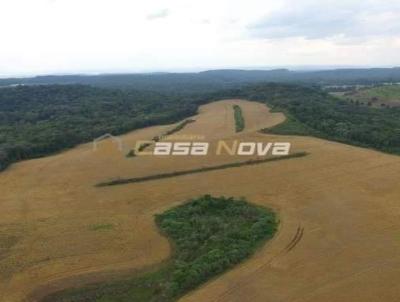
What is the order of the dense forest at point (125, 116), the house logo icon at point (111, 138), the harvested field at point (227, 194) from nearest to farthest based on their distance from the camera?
the harvested field at point (227, 194)
the dense forest at point (125, 116)
the house logo icon at point (111, 138)

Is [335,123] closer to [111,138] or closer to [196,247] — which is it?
[111,138]

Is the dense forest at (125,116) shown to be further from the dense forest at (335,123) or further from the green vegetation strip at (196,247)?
the green vegetation strip at (196,247)

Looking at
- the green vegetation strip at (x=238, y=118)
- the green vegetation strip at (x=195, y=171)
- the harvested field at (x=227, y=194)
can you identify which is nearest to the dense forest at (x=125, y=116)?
the harvested field at (x=227, y=194)

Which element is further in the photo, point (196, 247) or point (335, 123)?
point (335, 123)

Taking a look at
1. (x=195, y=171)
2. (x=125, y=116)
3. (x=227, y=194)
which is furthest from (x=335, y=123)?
(x=125, y=116)

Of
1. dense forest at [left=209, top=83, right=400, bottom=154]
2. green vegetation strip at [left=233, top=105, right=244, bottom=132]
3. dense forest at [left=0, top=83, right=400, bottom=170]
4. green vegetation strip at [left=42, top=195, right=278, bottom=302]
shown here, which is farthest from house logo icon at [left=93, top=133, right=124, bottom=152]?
green vegetation strip at [left=42, top=195, right=278, bottom=302]

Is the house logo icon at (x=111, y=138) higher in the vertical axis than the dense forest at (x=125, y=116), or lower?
lower

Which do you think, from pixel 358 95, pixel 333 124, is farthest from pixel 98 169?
pixel 358 95
